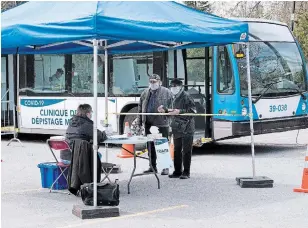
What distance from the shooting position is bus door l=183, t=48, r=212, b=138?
14922 millimetres

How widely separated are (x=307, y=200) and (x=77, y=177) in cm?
308

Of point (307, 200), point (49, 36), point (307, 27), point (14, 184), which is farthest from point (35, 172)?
point (307, 27)

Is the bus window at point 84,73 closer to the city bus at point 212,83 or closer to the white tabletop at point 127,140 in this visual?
the city bus at point 212,83

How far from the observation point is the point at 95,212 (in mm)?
8422

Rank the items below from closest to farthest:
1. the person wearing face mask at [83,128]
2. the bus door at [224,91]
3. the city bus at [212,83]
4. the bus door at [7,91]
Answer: the person wearing face mask at [83,128] → the bus door at [224,91] → the city bus at [212,83] → the bus door at [7,91]

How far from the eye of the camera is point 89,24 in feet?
28.0

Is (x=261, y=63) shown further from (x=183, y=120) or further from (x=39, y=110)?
(x=39, y=110)

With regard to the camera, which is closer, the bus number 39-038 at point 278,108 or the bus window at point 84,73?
the bus number 39-038 at point 278,108

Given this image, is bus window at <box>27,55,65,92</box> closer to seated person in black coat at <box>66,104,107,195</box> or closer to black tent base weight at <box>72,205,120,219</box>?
seated person in black coat at <box>66,104,107,195</box>

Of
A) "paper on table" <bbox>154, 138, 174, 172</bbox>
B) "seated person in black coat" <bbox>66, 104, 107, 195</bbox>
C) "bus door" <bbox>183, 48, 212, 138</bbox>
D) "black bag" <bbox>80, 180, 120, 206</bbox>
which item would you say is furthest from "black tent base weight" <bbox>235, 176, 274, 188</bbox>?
"bus door" <bbox>183, 48, 212, 138</bbox>

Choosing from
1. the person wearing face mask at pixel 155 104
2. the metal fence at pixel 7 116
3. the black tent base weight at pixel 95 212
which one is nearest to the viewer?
the black tent base weight at pixel 95 212

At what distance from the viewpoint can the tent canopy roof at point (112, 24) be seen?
28.4ft

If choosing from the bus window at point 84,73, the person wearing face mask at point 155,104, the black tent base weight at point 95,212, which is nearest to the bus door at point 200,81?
the bus window at point 84,73

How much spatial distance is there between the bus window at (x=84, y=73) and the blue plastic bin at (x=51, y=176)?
627 centimetres
